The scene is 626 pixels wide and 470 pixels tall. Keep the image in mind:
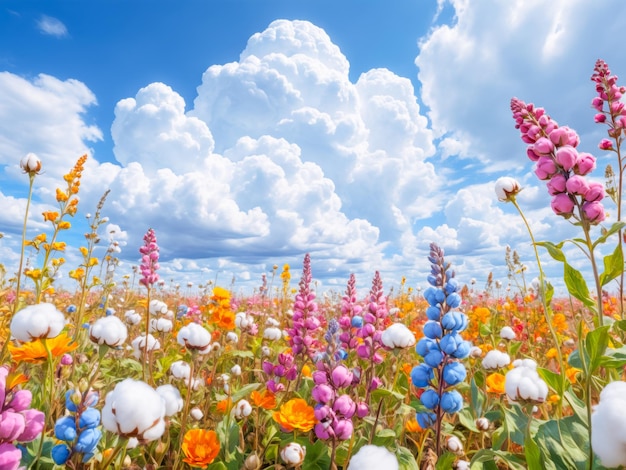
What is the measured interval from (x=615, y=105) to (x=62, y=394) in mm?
3978

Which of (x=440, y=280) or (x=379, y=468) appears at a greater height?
(x=440, y=280)

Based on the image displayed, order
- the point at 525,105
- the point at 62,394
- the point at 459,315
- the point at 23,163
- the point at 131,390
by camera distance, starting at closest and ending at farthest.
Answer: the point at 131,390
the point at 459,315
the point at 525,105
the point at 62,394
the point at 23,163

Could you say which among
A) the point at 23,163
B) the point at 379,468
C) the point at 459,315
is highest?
the point at 23,163

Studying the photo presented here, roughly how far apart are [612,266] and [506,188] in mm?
656

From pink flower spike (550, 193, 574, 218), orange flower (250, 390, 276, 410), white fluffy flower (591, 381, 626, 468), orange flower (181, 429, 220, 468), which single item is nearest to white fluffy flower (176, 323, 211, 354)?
orange flower (181, 429, 220, 468)

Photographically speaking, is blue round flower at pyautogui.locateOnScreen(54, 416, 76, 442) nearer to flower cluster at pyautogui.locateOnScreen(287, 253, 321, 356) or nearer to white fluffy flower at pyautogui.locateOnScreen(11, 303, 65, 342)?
white fluffy flower at pyautogui.locateOnScreen(11, 303, 65, 342)

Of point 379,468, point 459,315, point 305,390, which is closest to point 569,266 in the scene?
point 459,315

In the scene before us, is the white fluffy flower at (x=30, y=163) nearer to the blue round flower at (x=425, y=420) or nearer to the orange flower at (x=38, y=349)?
the orange flower at (x=38, y=349)

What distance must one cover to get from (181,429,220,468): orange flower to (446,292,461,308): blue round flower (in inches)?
44.9

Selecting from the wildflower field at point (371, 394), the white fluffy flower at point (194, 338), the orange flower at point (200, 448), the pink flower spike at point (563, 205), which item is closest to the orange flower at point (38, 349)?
the wildflower field at point (371, 394)

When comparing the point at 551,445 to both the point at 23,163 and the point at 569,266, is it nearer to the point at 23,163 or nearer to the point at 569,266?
the point at 569,266

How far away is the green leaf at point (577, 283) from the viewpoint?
133 cm

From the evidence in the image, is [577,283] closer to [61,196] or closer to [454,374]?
[454,374]

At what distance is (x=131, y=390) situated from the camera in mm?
965
